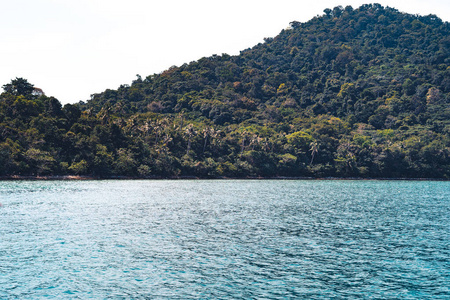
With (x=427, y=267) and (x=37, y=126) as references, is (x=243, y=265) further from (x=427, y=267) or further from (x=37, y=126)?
(x=37, y=126)

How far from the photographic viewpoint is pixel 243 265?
1023 inches

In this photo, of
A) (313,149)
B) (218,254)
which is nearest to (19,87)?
(313,149)

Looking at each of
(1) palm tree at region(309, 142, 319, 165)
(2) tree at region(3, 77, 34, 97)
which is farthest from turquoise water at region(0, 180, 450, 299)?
(1) palm tree at region(309, 142, 319, 165)

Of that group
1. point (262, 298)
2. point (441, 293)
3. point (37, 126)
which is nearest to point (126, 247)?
point (262, 298)

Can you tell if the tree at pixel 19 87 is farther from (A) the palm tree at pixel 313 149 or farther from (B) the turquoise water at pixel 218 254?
(A) the palm tree at pixel 313 149

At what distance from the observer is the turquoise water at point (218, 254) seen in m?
21.3

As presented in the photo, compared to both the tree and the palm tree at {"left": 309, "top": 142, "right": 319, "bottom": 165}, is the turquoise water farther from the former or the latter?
the palm tree at {"left": 309, "top": 142, "right": 319, "bottom": 165}

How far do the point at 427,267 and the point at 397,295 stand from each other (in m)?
7.14

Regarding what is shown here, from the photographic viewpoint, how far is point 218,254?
2892 centimetres

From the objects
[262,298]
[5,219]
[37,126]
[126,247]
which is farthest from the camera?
[37,126]

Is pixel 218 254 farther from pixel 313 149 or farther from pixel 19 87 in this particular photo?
pixel 313 149

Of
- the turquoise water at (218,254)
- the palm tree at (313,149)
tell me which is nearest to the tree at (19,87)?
the turquoise water at (218,254)

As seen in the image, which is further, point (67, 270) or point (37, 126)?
point (37, 126)

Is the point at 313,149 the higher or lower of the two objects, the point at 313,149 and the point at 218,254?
the higher
